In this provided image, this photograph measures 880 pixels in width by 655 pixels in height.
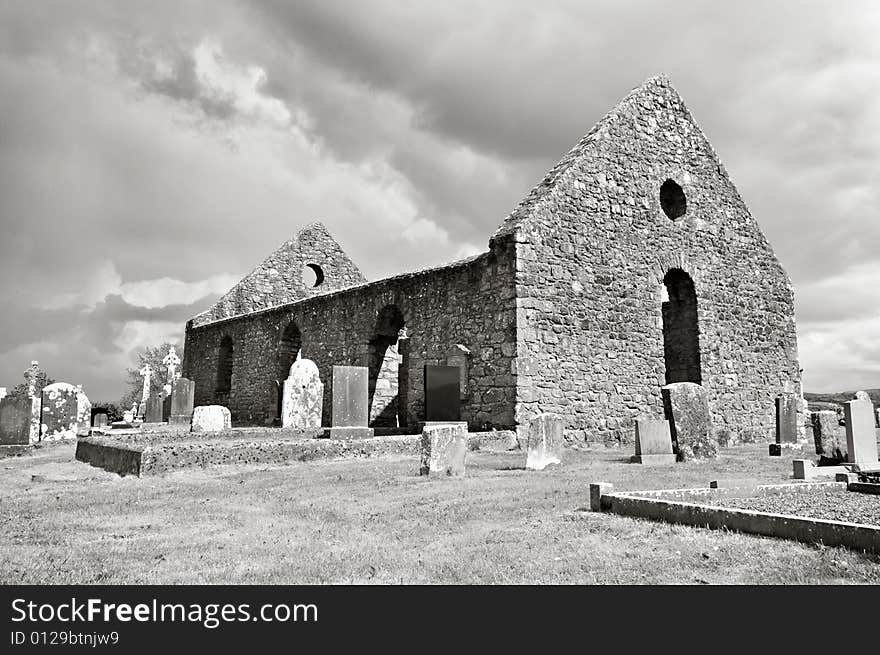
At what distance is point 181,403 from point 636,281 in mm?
12741

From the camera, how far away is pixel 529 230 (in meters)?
13.3

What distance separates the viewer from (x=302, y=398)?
48.1 ft

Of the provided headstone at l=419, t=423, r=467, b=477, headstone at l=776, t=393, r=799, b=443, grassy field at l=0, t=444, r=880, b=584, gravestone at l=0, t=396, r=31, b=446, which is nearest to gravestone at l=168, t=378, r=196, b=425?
gravestone at l=0, t=396, r=31, b=446

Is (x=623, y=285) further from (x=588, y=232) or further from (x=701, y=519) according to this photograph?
(x=701, y=519)

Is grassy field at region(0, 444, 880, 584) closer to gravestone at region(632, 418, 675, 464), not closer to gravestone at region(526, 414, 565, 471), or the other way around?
gravestone at region(526, 414, 565, 471)

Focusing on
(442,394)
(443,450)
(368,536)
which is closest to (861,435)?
(443,450)

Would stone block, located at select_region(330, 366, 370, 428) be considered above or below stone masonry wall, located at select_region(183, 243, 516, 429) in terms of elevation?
below

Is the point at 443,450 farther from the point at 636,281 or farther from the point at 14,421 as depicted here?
the point at 14,421

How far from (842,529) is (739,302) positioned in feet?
44.6

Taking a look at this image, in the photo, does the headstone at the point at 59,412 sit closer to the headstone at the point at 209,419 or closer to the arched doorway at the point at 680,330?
the headstone at the point at 209,419

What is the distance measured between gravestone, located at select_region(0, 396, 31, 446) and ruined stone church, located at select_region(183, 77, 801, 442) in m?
6.99

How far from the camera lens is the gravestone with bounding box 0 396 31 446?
43.0 ft

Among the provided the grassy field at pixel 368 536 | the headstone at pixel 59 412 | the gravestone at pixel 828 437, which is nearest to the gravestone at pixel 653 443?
the grassy field at pixel 368 536
